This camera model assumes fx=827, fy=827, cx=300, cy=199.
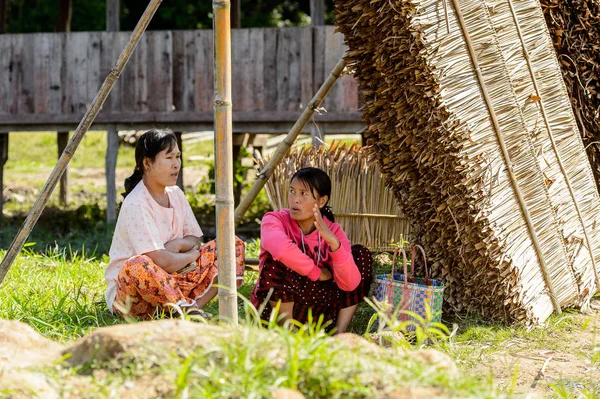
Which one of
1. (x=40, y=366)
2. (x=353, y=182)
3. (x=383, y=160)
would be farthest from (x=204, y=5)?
(x=40, y=366)

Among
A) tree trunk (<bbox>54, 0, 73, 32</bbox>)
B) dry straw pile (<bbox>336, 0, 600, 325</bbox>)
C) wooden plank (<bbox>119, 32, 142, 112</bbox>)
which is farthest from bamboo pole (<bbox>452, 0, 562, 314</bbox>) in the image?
tree trunk (<bbox>54, 0, 73, 32</bbox>)

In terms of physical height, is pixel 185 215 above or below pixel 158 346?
above

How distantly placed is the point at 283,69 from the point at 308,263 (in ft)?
18.1

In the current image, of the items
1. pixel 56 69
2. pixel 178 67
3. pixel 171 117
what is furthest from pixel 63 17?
pixel 171 117

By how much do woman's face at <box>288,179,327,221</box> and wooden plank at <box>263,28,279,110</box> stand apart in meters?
5.21

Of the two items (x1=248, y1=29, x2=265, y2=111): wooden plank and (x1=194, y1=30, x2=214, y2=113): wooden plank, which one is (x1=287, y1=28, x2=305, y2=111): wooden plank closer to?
(x1=248, y1=29, x2=265, y2=111): wooden plank

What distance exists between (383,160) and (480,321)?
105 centimetres

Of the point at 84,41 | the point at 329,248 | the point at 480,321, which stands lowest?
the point at 480,321

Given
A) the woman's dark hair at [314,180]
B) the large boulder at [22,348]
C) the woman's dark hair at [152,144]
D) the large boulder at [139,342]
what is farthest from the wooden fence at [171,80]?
the large boulder at [139,342]

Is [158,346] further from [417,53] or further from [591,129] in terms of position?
[591,129]

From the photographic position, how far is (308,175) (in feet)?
13.9

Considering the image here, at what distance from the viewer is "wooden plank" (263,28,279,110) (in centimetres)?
934

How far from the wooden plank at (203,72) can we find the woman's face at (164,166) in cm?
506

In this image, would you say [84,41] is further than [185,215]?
Yes
